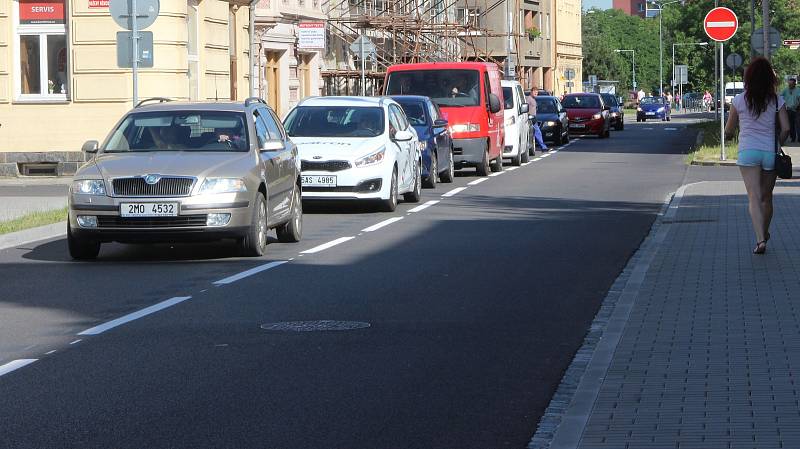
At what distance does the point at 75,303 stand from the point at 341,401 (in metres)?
4.61

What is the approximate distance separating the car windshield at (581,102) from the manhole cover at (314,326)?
4687cm

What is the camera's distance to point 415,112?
2800 centimetres

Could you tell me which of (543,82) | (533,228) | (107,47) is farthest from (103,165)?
(543,82)

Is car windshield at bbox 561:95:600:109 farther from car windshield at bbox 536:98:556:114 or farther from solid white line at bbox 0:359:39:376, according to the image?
solid white line at bbox 0:359:39:376

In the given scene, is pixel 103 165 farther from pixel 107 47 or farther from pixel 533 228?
pixel 107 47

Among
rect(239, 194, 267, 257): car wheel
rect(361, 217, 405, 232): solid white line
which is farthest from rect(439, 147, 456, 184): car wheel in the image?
rect(239, 194, 267, 257): car wheel

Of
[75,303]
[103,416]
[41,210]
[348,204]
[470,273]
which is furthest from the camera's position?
[348,204]

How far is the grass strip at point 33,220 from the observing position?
61.9ft

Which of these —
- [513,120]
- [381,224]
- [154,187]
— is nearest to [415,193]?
[381,224]

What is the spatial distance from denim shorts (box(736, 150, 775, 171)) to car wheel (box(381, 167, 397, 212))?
797 centimetres

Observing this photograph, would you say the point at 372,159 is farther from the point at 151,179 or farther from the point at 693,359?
the point at 693,359

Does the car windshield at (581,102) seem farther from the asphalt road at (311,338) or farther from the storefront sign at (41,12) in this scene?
the asphalt road at (311,338)

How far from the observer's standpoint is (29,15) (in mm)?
32719

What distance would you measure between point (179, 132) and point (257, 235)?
5.02 feet
